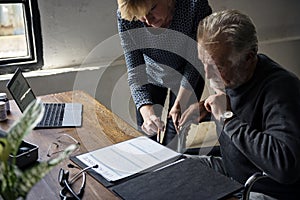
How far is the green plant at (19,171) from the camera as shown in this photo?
58 centimetres

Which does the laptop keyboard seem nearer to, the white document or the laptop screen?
the laptop screen

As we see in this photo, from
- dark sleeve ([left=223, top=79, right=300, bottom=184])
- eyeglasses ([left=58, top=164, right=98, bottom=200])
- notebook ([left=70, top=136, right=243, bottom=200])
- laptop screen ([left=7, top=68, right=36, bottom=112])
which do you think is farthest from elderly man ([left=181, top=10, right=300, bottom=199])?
laptop screen ([left=7, top=68, right=36, bottom=112])

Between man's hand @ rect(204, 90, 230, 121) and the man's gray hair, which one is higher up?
the man's gray hair

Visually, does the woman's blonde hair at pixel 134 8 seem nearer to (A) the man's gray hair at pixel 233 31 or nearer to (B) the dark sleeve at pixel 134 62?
(B) the dark sleeve at pixel 134 62

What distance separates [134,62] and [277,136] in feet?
3.35

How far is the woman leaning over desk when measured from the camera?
1.76 m

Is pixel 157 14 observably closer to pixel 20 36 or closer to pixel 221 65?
pixel 221 65

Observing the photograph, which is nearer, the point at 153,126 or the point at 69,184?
the point at 69,184

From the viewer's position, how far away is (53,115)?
5.50ft

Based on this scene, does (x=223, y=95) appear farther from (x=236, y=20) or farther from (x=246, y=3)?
(x=246, y=3)

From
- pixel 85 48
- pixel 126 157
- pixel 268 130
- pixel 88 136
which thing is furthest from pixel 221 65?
pixel 85 48

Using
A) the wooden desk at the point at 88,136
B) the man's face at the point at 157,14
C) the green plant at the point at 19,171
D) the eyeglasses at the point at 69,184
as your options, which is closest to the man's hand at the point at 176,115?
the wooden desk at the point at 88,136

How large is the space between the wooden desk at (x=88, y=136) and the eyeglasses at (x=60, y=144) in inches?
0.6

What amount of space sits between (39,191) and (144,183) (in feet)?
0.99
